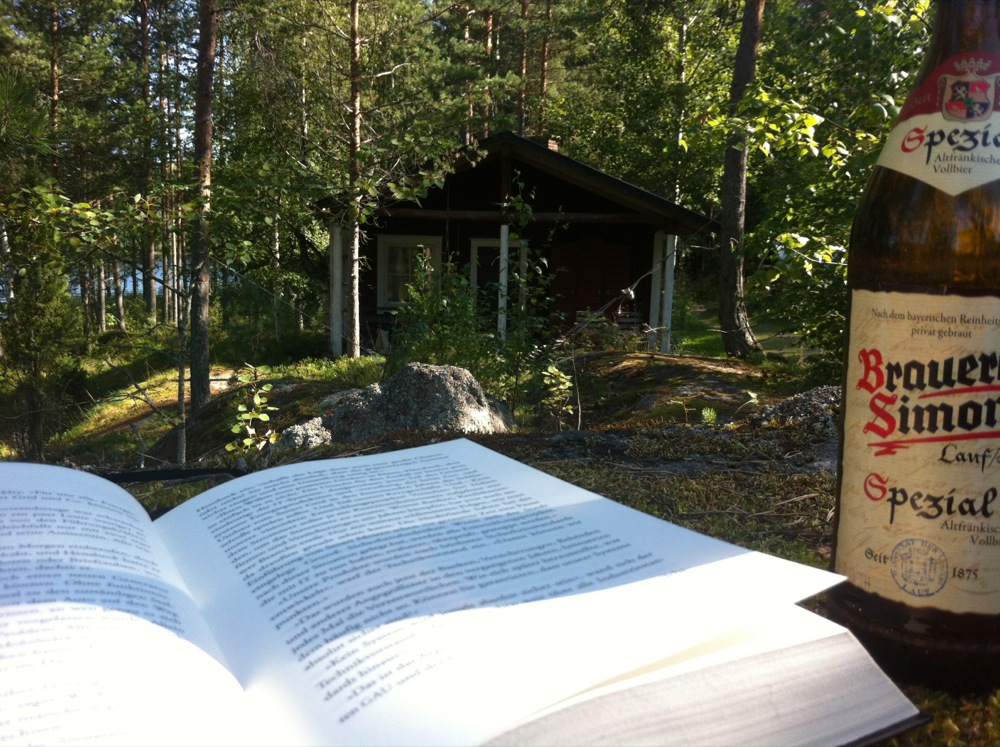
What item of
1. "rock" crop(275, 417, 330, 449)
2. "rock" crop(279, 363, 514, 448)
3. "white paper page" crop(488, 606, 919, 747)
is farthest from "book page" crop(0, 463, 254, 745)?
"rock" crop(279, 363, 514, 448)

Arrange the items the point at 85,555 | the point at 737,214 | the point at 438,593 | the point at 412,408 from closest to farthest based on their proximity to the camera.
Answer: the point at 438,593 → the point at 85,555 → the point at 412,408 → the point at 737,214

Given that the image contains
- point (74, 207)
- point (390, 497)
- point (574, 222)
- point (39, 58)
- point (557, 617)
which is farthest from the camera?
point (39, 58)

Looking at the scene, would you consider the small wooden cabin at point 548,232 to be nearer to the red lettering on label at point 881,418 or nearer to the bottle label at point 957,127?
the bottle label at point 957,127

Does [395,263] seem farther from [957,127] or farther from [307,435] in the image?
[957,127]

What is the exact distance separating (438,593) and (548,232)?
14.1m

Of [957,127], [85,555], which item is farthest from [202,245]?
[957,127]

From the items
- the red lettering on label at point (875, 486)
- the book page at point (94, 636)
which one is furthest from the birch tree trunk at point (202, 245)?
the red lettering on label at point (875, 486)

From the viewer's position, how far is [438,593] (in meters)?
0.85

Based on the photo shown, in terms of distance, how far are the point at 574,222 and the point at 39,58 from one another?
14301 millimetres

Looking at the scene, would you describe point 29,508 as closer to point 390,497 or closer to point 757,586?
point 390,497

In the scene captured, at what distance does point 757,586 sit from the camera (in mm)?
834

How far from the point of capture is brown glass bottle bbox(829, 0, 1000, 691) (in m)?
0.85

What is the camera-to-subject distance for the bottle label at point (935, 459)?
0.85 m

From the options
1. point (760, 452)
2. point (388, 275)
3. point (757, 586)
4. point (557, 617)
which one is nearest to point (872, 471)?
point (757, 586)
